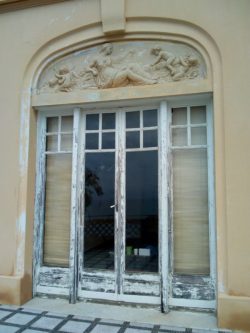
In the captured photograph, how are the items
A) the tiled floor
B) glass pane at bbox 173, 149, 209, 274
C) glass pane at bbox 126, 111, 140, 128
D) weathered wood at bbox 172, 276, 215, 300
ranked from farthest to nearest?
glass pane at bbox 126, 111, 140, 128, glass pane at bbox 173, 149, 209, 274, weathered wood at bbox 172, 276, 215, 300, the tiled floor

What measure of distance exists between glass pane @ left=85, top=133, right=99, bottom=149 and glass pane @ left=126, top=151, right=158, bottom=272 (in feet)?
1.52

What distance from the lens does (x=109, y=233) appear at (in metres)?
3.88

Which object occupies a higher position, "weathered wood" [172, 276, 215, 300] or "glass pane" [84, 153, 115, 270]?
"glass pane" [84, 153, 115, 270]

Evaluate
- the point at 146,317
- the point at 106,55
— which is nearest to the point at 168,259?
the point at 146,317

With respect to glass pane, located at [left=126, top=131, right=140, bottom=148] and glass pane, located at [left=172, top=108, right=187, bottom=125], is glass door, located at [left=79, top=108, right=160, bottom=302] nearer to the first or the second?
glass pane, located at [left=126, top=131, right=140, bottom=148]

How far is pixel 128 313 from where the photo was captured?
3471 millimetres

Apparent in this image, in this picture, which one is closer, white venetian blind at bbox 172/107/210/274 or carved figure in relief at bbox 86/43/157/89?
white venetian blind at bbox 172/107/210/274

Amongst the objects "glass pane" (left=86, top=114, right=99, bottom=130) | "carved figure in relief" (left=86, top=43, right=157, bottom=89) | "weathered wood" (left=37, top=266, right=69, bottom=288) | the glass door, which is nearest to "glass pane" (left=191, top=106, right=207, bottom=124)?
the glass door

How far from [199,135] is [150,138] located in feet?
1.94

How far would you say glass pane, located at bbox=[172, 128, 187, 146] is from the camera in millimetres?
3740

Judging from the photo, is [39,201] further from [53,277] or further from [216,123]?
[216,123]

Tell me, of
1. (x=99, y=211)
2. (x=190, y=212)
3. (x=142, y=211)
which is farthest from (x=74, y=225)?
(x=190, y=212)

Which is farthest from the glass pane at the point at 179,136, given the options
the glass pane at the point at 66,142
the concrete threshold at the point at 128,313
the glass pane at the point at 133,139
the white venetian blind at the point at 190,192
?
the concrete threshold at the point at 128,313

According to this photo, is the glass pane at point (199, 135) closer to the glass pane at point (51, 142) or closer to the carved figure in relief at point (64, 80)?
the carved figure in relief at point (64, 80)
